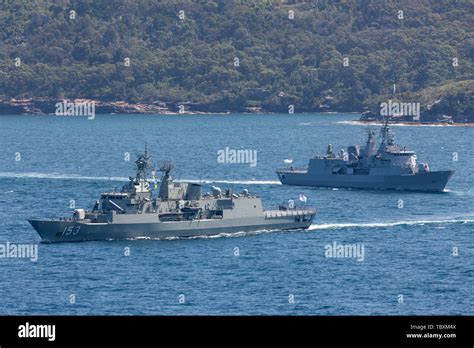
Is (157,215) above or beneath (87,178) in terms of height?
beneath

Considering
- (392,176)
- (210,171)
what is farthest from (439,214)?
(210,171)

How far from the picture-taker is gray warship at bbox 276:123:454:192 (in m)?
126

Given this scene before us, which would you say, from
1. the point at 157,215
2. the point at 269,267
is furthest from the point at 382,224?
the point at 269,267

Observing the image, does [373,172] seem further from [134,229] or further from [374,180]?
[134,229]

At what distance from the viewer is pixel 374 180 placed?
422 feet

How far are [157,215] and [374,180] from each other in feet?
178

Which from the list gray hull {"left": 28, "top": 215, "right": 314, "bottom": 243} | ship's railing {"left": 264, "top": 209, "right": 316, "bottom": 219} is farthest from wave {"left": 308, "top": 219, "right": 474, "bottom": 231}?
gray hull {"left": 28, "top": 215, "right": 314, "bottom": 243}

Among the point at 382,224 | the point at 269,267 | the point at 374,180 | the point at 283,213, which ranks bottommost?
the point at 269,267

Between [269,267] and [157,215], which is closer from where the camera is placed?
[269,267]

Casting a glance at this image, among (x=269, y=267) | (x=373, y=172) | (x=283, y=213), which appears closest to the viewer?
(x=269, y=267)

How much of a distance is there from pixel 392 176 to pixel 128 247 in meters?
58.6

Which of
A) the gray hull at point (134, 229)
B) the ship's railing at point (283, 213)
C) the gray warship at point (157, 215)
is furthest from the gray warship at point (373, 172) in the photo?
the gray hull at point (134, 229)
